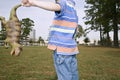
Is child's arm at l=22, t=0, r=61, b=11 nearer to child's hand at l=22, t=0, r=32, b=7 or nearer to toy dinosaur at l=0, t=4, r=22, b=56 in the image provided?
child's hand at l=22, t=0, r=32, b=7

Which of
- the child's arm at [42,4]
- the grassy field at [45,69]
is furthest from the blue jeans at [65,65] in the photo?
the grassy field at [45,69]

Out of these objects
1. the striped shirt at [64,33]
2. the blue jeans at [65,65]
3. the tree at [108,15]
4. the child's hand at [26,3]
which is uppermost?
the tree at [108,15]

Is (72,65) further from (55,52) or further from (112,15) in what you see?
(112,15)

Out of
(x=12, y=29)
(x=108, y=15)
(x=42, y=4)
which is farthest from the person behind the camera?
(x=108, y=15)

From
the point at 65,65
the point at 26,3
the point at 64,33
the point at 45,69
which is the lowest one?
the point at 45,69

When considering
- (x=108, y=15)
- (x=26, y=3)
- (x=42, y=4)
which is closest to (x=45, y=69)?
(x=42, y=4)

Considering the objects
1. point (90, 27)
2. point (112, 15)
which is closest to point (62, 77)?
point (112, 15)

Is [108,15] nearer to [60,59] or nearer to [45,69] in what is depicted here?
[45,69]

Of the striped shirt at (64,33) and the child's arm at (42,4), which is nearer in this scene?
the child's arm at (42,4)

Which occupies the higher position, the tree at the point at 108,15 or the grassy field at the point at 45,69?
the tree at the point at 108,15

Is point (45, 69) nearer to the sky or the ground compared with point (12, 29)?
nearer to the ground

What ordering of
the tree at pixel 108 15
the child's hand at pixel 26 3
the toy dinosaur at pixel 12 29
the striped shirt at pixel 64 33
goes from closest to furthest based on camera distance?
the toy dinosaur at pixel 12 29 → the child's hand at pixel 26 3 → the striped shirt at pixel 64 33 → the tree at pixel 108 15

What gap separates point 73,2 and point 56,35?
22.8 inches

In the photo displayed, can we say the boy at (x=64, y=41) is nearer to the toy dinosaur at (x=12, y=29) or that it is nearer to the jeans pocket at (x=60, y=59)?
the jeans pocket at (x=60, y=59)
